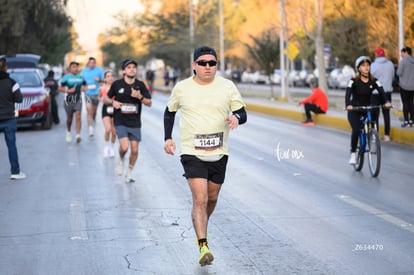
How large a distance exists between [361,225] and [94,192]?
429 cm

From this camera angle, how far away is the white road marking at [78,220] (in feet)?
28.5

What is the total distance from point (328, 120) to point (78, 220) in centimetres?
1544

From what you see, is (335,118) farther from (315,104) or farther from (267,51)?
(267,51)

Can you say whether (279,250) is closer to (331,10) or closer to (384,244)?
(384,244)

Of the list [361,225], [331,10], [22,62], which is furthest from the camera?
[331,10]

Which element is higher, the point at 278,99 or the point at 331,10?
the point at 331,10

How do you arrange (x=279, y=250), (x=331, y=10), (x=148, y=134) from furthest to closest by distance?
(x=331, y=10), (x=148, y=134), (x=279, y=250)

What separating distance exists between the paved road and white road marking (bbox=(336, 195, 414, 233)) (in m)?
0.02

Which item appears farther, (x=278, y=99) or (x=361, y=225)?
(x=278, y=99)

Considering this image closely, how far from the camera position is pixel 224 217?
379 inches

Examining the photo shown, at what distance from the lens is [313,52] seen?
68.9m

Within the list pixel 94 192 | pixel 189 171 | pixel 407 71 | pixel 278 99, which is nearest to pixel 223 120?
pixel 189 171

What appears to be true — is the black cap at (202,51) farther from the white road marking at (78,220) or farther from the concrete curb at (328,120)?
the concrete curb at (328,120)

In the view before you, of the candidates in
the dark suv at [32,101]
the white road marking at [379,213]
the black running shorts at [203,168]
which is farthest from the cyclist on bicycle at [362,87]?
the dark suv at [32,101]
